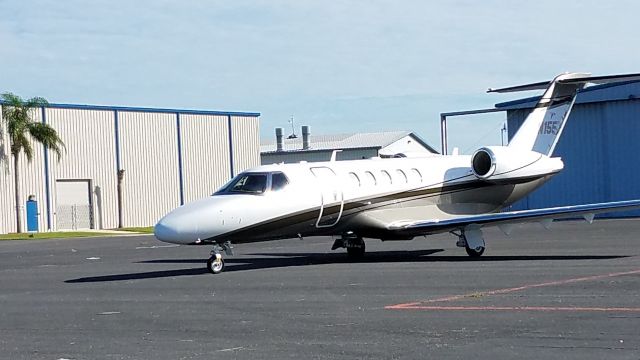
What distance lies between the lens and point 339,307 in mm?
14398

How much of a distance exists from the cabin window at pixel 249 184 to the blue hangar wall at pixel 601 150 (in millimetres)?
27877

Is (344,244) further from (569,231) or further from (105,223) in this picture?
(105,223)

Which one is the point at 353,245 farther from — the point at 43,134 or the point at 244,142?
the point at 244,142

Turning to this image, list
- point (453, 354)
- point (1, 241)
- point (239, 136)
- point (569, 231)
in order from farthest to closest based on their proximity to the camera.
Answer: point (239, 136), point (1, 241), point (569, 231), point (453, 354)

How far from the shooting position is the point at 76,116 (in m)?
59.2

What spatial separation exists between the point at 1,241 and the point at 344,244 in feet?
87.3

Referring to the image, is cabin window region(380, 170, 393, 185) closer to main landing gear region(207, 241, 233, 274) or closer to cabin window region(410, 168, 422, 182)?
cabin window region(410, 168, 422, 182)

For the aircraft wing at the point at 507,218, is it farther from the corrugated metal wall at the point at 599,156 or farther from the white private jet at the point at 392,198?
the corrugated metal wall at the point at 599,156

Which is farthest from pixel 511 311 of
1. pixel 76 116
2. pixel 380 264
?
pixel 76 116

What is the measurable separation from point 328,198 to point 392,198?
1960 millimetres

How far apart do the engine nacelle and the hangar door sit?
3713 centimetres

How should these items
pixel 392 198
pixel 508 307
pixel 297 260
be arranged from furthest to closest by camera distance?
pixel 297 260, pixel 392 198, pixel 508 307

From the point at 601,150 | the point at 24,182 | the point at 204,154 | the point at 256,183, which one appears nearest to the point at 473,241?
the point at 256,183

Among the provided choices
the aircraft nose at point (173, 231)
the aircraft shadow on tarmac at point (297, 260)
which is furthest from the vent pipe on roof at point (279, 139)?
the aircraft nose at point (173, 231)
